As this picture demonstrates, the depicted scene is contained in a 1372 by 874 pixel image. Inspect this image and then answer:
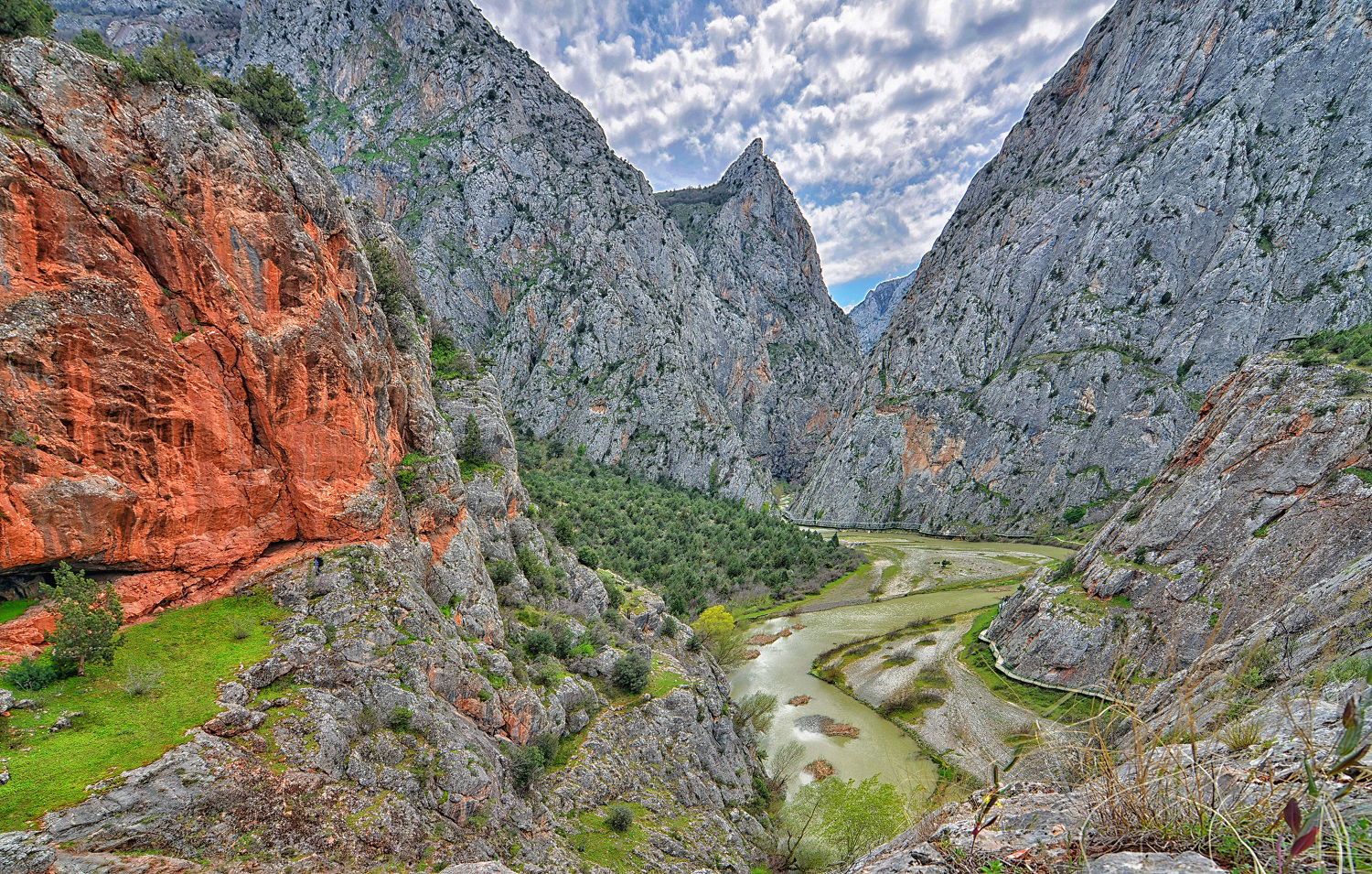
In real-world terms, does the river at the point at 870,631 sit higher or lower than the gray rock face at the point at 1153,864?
lower

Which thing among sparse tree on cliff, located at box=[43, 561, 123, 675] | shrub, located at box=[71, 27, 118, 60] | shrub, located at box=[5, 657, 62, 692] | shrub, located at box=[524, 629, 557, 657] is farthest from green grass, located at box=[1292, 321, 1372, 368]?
shrub, located at box=[71, 27, 118, 60]

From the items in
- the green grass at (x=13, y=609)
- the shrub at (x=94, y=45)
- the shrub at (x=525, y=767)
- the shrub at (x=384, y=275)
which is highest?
the shrub at (x=94, y=45)

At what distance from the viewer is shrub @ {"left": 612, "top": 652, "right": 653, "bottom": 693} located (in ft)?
79.6

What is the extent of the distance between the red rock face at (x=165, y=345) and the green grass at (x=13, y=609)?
Result: 761mm

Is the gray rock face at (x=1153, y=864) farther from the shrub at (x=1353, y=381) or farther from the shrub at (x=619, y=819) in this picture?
the shrub at (x=1353, y=381)

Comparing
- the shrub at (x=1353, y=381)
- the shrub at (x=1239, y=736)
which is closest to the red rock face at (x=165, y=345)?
the shrub at (x=1239, y=736)

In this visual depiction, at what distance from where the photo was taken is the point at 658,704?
78.3ft

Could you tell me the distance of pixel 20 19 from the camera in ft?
42.7

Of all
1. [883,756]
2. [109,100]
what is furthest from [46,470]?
[883,756]

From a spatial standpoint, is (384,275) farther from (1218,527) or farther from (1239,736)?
(1218,527)

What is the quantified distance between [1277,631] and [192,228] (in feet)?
99.9

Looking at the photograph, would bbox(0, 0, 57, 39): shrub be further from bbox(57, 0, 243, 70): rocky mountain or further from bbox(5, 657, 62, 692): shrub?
bbox(57, 0, 243, 70): rocky mountain

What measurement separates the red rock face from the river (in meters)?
27.7

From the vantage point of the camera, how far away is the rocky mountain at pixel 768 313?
13688 centimetres
